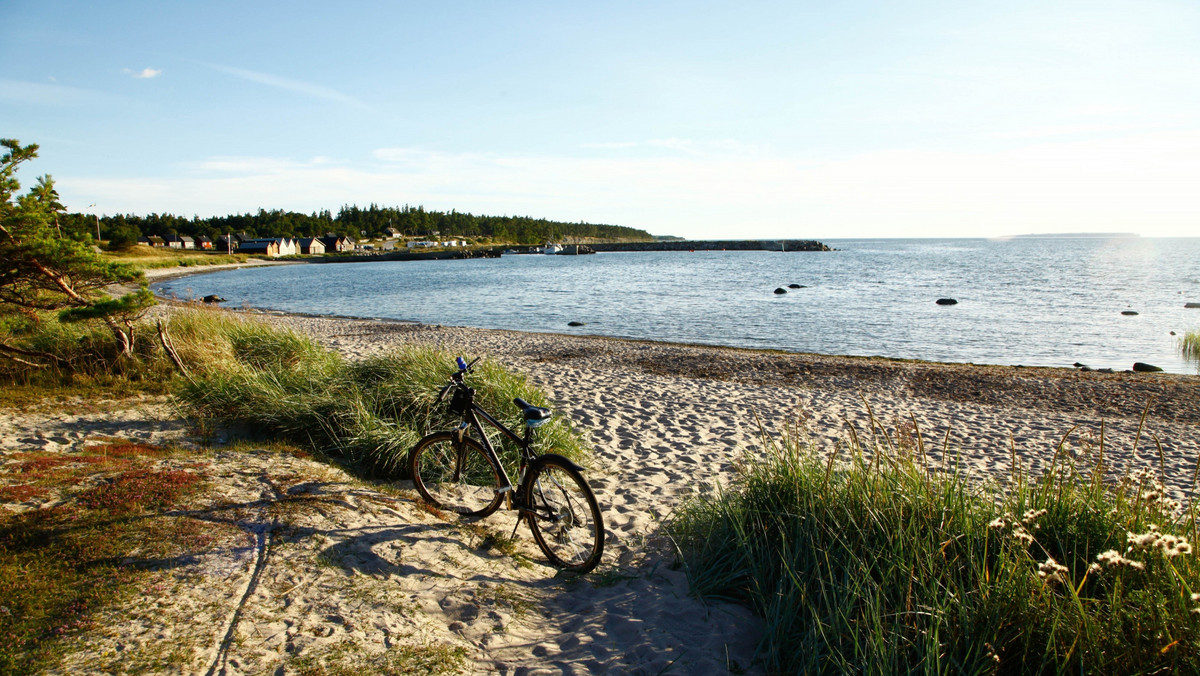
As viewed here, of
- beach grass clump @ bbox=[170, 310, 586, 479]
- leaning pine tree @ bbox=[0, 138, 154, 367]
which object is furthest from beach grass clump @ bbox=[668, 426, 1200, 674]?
leaning pine tree @ bbox=[0, 138, 154, 367]

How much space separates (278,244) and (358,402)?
433 feet

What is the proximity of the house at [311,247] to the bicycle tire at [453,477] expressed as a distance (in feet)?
465

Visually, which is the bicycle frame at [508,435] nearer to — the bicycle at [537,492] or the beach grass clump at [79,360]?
the bicycle at [537,492]

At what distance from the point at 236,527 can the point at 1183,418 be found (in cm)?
1560

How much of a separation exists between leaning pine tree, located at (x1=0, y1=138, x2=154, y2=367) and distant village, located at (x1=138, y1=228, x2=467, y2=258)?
119089 mm

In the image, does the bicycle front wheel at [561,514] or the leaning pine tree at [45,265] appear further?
the leaning pine tree at [45,265]

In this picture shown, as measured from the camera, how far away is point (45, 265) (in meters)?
7.47

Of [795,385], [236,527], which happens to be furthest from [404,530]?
[795,385]

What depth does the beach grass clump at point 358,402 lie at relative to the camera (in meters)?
6.32

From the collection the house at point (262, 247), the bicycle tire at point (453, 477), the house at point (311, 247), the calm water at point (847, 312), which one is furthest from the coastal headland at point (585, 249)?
the bicycle tire at point (453, 477)

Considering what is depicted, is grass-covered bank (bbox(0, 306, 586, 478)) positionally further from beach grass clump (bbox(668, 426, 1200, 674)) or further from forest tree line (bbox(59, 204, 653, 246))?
forest tree line (bbox(59, 204, 653, 246))

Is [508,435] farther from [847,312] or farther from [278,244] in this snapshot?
[278,244]

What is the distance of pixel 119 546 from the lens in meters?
3.75

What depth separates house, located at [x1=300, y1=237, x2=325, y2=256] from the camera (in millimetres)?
132125
